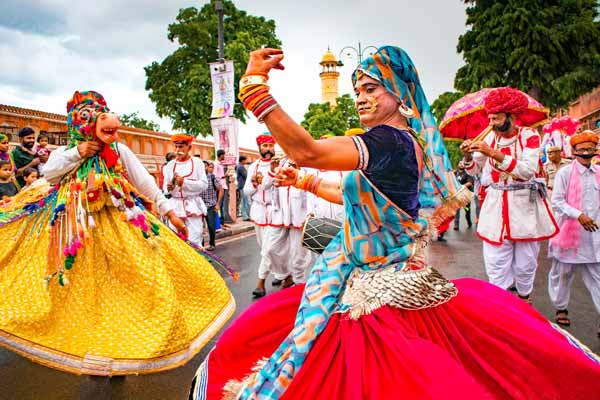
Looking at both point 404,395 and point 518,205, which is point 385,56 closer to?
point 404,395

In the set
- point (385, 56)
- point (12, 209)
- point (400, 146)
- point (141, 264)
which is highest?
point (385, 56)

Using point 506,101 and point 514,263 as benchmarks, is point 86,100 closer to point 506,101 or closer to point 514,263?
point 506,101

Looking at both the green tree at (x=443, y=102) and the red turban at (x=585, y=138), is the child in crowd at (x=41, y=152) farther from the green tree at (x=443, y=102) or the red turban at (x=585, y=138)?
the green tree at (x=443, y=102)

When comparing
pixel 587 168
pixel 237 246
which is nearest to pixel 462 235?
pixel 237 246

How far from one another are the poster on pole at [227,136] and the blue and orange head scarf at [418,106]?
11985 mm

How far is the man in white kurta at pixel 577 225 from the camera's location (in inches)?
178

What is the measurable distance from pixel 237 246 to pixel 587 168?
7.57m

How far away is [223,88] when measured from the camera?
537 inches

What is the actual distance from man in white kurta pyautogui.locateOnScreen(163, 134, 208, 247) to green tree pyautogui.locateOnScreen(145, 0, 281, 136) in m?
19.8

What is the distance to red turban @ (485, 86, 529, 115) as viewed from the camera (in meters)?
4.41

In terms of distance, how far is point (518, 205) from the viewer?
462 cm

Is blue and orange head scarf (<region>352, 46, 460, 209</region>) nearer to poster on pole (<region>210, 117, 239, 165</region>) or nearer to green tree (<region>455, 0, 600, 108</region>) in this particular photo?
poster on pole (<region>210, 117, 239, 165</region>)

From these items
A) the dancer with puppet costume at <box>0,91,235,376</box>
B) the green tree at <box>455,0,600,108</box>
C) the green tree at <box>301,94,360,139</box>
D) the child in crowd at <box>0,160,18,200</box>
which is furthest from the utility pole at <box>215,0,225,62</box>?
the green tree at <box>301,94,360,139</box>

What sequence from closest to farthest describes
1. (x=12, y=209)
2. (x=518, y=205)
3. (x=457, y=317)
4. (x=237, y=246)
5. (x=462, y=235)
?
(x=457, y=317) → (x=12, y=209) → (x=518, y=205) → (x=237, y=246) → (x=462, y=235)
